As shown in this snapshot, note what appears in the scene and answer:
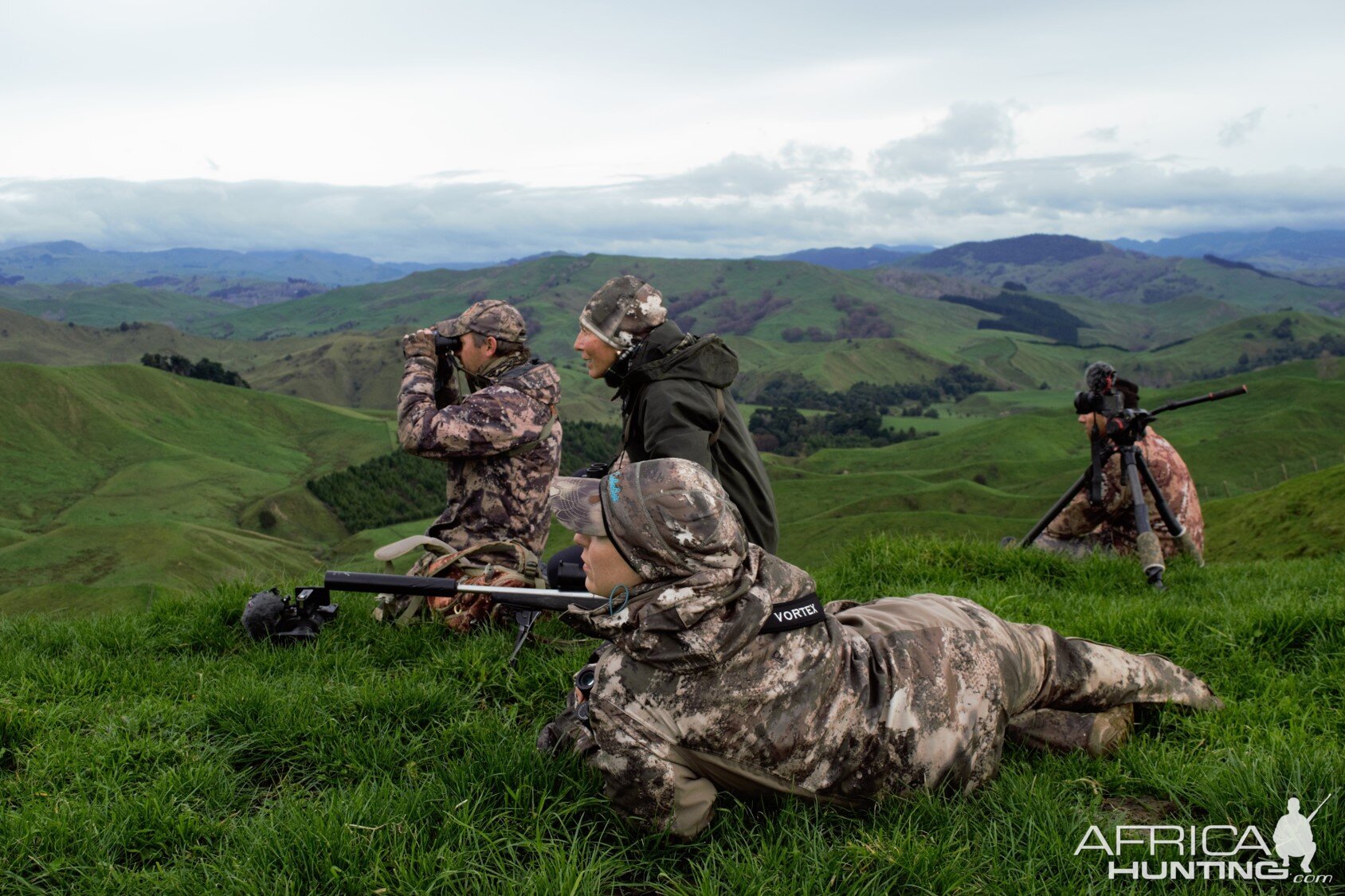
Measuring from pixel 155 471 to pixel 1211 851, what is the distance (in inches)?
5541

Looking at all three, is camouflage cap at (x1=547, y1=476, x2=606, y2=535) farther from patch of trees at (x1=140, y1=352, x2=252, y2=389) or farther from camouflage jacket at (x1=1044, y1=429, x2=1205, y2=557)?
patch of trees at (x1=140, y1=352, x2=252, y2=389)

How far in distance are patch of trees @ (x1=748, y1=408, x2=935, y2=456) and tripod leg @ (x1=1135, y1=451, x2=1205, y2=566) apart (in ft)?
490

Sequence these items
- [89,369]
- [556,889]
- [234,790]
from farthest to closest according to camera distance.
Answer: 1. [89,369]
2. [234,790]
3. [556,889]

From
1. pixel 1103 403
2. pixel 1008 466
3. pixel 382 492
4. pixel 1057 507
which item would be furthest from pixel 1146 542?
pixel 382 492

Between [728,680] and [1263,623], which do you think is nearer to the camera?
[728,680]

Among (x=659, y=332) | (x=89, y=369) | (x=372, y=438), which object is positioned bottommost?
(x=372, y=438)

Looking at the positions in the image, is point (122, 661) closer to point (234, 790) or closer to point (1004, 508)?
point (234, 790)

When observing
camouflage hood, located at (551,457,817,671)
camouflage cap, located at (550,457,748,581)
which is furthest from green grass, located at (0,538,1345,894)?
camouflage cap, located at (550,457,748,581)

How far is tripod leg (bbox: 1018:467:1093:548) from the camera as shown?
1027cm

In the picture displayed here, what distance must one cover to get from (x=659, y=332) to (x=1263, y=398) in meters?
158

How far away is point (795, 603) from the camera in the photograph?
4043mm

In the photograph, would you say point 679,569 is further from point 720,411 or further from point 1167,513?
point 1167,513

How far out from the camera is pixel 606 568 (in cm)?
400

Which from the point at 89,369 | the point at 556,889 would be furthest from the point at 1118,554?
the point at 89,369
